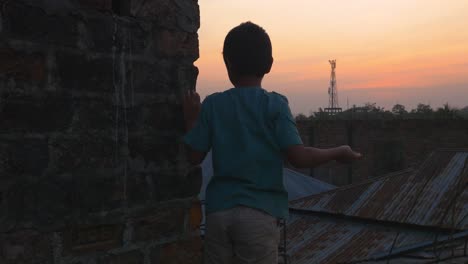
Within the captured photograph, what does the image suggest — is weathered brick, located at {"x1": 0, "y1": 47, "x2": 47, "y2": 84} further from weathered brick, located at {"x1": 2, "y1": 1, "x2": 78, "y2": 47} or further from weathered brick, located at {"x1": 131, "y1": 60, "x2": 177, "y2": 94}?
weathered brick, located at {"x1": 131, "y1": 60, "x2": 177, "y2": 94}

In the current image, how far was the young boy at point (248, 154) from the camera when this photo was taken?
1932mm

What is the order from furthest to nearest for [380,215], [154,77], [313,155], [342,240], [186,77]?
[380,215]
[342,240]
[186,77]
[154,77]
[313,155]

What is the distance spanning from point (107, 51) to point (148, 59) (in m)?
0.21

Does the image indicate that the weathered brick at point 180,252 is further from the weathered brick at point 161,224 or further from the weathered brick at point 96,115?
the weathered brick at point 96,115

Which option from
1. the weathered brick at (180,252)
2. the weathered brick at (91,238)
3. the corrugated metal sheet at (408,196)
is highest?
the weathered brick at (91,238)

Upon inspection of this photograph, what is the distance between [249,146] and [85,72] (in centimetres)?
71

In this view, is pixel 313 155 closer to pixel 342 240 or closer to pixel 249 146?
pixel 249 146

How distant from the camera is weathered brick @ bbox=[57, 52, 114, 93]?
6.15 feet

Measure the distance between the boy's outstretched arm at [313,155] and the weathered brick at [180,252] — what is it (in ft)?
2.29

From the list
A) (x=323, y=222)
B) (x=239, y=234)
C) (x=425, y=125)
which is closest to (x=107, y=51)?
(x=239, y=234)

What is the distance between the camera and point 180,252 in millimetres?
2283

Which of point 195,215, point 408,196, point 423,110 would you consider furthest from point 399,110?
point 195,215

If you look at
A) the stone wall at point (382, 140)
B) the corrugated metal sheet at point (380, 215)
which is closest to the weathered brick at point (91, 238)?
the corrugated metal sheet at point (380, 215)

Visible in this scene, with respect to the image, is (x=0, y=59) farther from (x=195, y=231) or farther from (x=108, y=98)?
(x=195, y=231)
